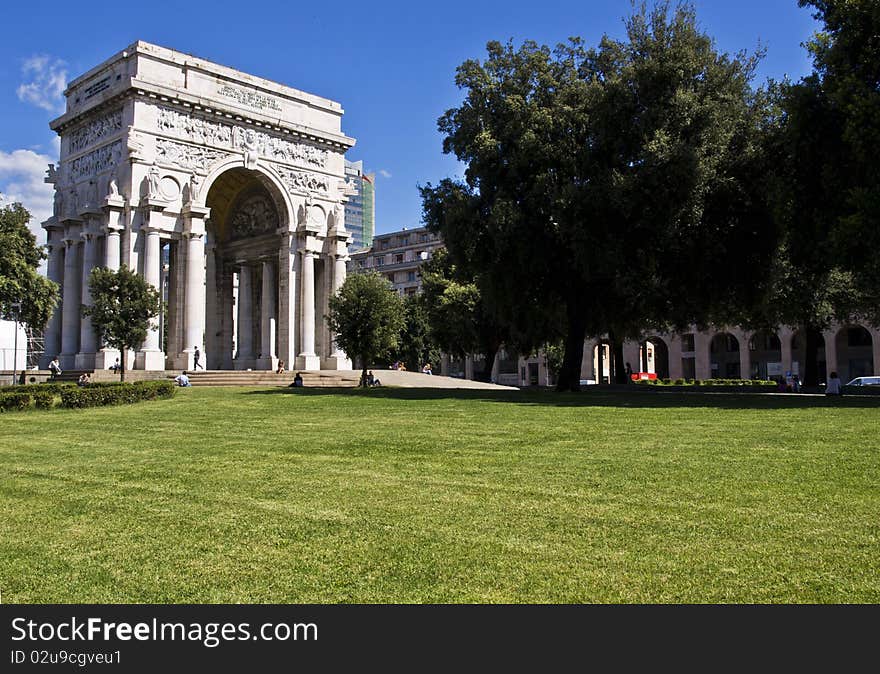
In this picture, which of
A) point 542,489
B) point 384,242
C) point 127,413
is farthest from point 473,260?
point 384,242

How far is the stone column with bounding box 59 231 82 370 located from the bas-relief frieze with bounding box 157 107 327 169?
9340 millimetres

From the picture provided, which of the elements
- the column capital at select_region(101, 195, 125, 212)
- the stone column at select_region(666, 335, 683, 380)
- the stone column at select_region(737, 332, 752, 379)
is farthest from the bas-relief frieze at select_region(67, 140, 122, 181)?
the stone column at select_region(737, 332, 752, 379)

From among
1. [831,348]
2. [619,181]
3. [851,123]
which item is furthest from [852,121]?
[831,348]

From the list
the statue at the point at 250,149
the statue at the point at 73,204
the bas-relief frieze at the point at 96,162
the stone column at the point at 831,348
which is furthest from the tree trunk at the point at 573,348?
the stone column at the point at 831,348

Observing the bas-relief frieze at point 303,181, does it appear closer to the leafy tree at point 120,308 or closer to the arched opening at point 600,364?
the leafy tree at point 120,308

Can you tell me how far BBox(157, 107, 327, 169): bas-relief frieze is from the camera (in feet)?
150

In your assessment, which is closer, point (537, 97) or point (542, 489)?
point (542, 489)

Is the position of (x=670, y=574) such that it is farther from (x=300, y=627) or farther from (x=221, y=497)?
(x=221, y=497)

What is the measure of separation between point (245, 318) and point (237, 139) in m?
13.9

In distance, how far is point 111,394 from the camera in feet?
84.2

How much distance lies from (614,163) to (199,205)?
90.9 feet

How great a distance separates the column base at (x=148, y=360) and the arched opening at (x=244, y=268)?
8.74 meters

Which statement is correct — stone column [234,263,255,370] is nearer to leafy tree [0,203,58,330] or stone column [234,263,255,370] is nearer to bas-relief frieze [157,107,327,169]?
bas-relief frieze [157,107,327,169]

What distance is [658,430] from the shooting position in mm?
15055
